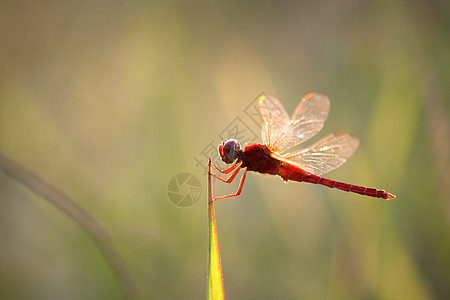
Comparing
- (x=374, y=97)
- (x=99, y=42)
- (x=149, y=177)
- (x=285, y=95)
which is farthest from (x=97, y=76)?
(x=374, y=97)

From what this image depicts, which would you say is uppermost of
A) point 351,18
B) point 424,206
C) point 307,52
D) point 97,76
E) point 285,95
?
point 351,18

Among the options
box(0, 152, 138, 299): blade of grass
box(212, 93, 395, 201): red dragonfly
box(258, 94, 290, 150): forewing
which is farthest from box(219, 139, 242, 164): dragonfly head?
box(0, 152, 138, 299): blade of grass

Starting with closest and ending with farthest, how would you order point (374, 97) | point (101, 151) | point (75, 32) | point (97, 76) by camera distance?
point (374, 97), point (101, 151), point (97, 76), point (75, 32)

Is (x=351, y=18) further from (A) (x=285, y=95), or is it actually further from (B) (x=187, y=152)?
(B) (x=187, y=152)

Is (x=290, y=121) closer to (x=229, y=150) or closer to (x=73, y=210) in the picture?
(x=229, y=150)

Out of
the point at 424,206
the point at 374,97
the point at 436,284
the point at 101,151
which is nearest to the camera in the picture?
the point at 436,284

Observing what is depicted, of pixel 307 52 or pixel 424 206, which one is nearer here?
pixel 424 206

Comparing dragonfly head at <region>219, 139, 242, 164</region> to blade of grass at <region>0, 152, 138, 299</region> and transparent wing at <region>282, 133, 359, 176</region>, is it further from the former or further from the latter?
blade of grass at <region>0, 152, 138, 299</region>
